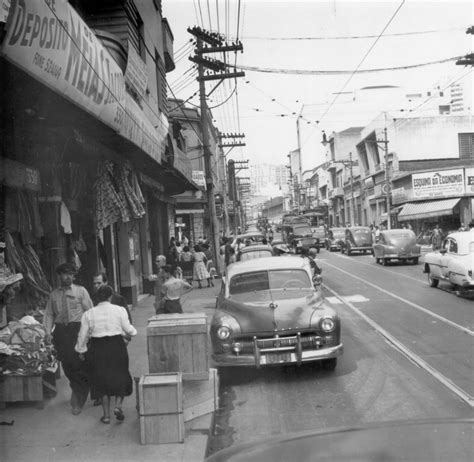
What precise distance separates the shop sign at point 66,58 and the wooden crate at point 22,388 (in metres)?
3.09

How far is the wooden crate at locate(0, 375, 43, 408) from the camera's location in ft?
20.0

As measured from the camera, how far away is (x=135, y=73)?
990cm

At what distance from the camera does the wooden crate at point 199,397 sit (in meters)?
5.71

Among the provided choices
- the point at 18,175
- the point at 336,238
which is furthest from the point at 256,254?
the point at 336,238

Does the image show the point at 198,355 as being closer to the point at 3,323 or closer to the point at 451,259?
the point at 3,323

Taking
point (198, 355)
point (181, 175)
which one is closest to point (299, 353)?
point (198, 355)

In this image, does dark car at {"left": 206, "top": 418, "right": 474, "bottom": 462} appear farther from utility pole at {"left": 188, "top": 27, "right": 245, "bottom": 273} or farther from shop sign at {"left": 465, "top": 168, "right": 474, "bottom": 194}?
shop sign at {"left": 465, "top": 168, "right": 474, "bottom": 194}

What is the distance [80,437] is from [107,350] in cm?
86

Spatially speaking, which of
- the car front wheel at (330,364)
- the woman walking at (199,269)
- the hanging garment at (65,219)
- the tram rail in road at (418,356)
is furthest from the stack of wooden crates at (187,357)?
the woman walking at (199,269)

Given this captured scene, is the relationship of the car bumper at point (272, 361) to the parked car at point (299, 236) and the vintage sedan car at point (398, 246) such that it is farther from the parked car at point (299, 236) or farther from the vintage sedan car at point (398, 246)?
the parked car at point (299, 236)

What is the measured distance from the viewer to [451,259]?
14.4m

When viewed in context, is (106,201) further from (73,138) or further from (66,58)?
(66,58)

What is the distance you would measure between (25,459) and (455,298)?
38.7 feet

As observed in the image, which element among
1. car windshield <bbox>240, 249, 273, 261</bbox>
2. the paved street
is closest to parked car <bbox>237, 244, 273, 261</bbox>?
car windshield <bbox>240, 249, 273, 261</bbox>
